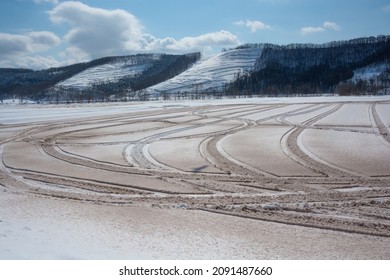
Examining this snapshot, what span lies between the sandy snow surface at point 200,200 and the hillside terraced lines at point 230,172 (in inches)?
1.7

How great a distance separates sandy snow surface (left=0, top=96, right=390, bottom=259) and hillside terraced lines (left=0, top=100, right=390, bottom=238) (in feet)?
0.14

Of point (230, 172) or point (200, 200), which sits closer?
point (200, 200)

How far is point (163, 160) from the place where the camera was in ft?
48.8

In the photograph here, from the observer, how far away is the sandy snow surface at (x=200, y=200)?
6805 millimetres

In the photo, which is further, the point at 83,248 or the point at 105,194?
the point at 105,194

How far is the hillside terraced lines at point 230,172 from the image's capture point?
888cm

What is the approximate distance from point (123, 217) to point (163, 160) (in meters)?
6.45

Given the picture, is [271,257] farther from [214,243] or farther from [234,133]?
[234,133]

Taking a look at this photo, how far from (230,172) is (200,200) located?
3.17 m

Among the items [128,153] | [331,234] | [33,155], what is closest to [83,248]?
[331,234]

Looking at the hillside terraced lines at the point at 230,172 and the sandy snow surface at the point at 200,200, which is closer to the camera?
the sandy snow surface at the point at 200,200

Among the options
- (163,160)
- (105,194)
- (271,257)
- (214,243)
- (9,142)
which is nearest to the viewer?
(271,257)

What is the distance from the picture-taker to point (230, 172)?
1266 centimetres

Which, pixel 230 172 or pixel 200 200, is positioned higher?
pixel 230 172
